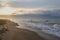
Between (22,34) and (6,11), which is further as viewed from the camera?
(6,11)

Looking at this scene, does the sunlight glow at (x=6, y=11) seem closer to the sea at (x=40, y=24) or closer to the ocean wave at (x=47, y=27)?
the sea at (x=40, y=24)

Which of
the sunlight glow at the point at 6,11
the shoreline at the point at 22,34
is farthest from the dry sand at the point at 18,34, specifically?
the sunlight glow at the point at 6,11

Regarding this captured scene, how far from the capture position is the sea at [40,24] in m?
1.17

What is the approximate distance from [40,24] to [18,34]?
0.24 meters

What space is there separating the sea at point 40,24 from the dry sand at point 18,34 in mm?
54

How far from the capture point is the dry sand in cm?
113

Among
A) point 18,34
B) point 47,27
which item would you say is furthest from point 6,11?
point 47,27

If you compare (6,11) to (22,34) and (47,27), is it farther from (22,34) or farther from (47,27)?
(47,27)

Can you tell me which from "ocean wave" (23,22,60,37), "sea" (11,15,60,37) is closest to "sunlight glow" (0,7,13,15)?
"sea" (11,15,60,37)

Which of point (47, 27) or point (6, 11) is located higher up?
point (6, 11)

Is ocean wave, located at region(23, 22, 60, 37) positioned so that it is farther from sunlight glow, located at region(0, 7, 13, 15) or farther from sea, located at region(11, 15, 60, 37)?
sunlight glow, located at region(0, 7, 13, 15)

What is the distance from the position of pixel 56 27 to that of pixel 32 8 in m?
0.32

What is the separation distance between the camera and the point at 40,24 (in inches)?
48.6

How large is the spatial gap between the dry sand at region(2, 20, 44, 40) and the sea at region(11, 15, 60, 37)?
0.05 metres
